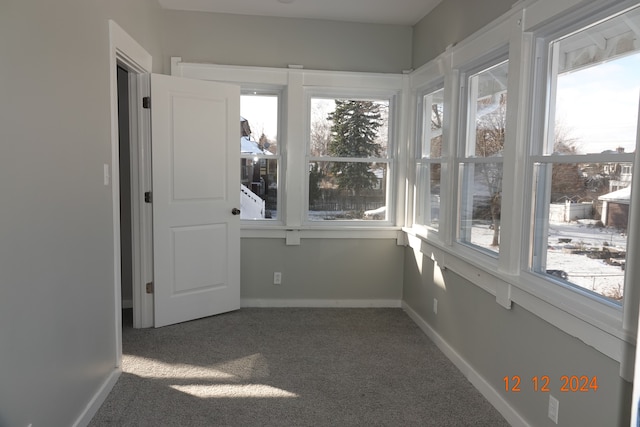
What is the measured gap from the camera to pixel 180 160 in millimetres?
3889

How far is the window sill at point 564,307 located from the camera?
1812 millimetres

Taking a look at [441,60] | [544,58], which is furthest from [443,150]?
[544,58]

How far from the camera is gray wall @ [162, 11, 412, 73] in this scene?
4.21 metres

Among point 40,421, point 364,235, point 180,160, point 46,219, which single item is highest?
point 180,160

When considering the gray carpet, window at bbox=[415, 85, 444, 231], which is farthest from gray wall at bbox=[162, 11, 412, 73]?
the gray carpet

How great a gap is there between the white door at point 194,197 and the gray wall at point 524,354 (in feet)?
5.88

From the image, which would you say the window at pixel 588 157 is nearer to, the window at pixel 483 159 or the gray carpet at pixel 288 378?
the window at pixel 483 159

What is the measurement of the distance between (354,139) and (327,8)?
3.85ft

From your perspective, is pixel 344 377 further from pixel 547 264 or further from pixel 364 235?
pixel 364 235

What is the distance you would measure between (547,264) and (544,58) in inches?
41.3

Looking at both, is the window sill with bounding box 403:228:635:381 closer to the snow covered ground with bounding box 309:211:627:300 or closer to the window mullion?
the snow covered ground with bounding box 309:211:627:300

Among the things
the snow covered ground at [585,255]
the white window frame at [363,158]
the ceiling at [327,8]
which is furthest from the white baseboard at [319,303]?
the ceiling at [327,8]

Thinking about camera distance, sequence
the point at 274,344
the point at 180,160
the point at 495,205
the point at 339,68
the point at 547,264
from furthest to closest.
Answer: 1. the point at 339,68
2. the point at 180,160
3. the point at 274,344
4. the point at 495,205
5. the point at 547,264

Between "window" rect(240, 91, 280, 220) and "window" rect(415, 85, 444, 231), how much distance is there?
4.30ft
